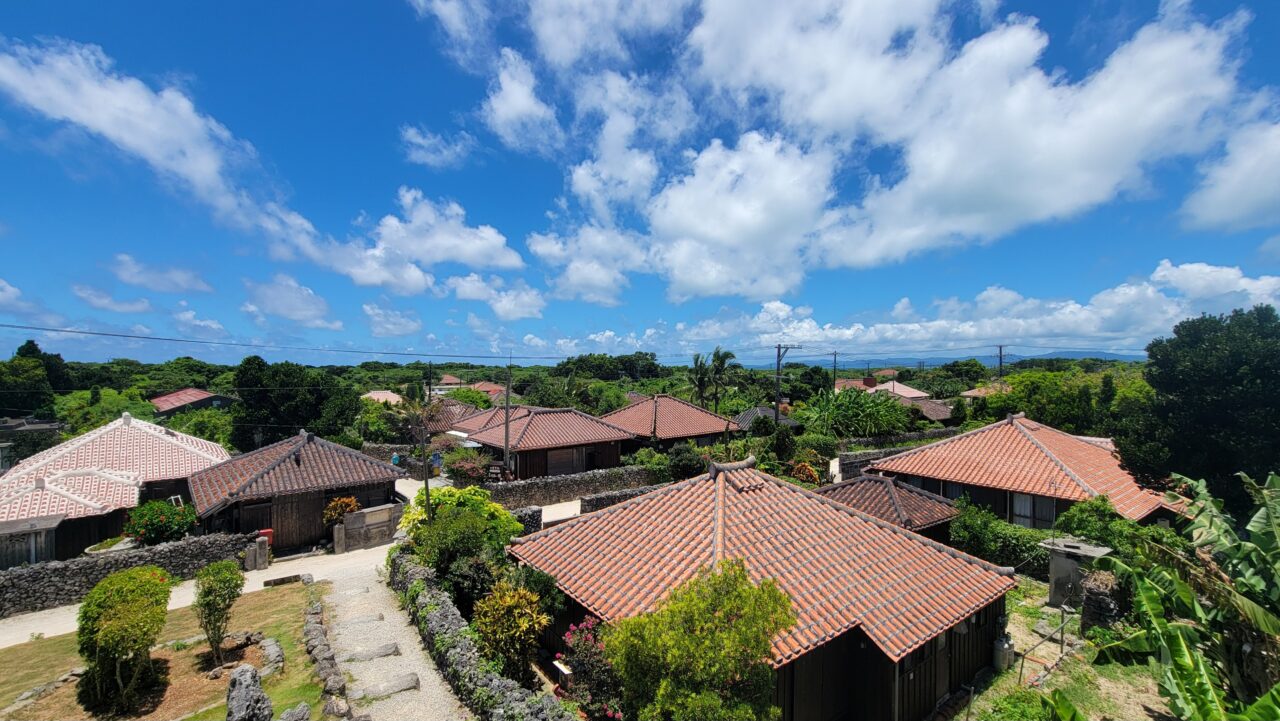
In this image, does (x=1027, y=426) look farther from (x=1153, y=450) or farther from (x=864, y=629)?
(x=864, y=629)

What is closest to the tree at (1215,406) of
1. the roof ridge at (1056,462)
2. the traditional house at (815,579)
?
the roof ridge at (1056,462)

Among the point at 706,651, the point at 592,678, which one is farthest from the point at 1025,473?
the point at 706,651

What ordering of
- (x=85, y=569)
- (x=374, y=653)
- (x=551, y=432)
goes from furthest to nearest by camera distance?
1. (x=551, y=432)
2. (x=85, y=569)
3. (x=374, y=653)

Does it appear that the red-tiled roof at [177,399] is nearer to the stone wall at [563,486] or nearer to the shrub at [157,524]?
the shrub at [157,524]

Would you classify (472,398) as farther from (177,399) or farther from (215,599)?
(215,599)

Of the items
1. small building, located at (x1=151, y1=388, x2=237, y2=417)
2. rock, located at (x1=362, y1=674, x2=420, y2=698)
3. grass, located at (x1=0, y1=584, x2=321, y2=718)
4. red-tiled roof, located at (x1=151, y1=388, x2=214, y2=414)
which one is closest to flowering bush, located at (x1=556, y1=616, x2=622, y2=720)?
rock, located at (x1=362, y1=674, x2=420, y2=698)

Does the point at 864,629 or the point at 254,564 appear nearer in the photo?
the point at 864,629

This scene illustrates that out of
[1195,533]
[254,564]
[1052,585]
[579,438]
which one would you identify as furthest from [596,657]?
[579,438]
